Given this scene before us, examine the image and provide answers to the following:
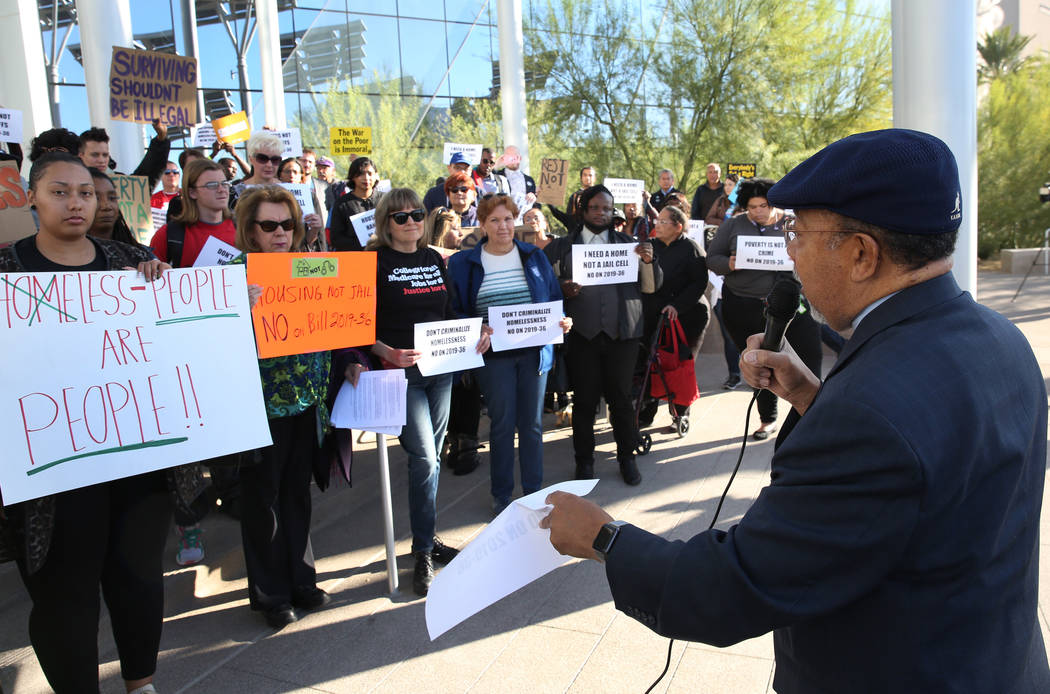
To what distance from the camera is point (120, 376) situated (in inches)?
103

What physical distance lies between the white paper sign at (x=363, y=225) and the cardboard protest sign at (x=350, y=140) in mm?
4893

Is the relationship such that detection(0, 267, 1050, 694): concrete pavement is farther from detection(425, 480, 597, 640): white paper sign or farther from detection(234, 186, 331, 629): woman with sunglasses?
detection(425, 480, 597, 640): white paper sign

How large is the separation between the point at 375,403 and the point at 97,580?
1.41 m

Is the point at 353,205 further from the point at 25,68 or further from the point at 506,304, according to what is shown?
the point at 25,68

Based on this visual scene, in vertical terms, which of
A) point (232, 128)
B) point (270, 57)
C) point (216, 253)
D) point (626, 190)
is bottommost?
point (216, 253)

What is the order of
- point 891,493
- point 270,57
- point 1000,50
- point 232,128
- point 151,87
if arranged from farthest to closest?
1. point 1000,50
2. point 270,57
3. point 232,128
4. point 151,87
5. point 891,493

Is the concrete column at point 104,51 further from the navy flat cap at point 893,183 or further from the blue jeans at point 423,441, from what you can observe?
the navy flat cap at point 893,183

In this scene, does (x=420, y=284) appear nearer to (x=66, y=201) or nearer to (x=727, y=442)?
(x=66, y=201)

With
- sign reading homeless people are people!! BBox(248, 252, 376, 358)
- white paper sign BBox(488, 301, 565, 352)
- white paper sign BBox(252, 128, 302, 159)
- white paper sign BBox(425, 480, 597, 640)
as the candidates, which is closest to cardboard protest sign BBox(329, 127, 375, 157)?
white paper sign BBox(252, 128, 302, 159)

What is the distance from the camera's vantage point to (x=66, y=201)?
262 cm

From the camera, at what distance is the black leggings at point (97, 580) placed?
2607mm

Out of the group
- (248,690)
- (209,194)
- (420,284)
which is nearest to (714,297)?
(420,284)

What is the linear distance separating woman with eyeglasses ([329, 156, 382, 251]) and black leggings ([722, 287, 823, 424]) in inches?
125

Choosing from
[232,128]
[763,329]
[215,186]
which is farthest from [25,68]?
[763,329]
